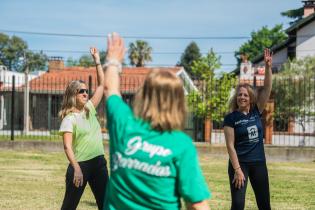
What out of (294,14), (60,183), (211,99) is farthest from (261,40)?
(60,183)

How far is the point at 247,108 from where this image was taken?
6.24 m

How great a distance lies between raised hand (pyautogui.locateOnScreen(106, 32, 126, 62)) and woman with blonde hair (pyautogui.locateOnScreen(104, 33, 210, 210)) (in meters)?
0.38

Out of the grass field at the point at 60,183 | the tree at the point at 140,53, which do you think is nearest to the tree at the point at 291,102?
the grass field at the point at 60,183

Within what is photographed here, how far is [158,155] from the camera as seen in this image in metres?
2.78

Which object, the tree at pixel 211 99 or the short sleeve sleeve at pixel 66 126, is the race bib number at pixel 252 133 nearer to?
the short sleeve sleeve at pixel 66 126

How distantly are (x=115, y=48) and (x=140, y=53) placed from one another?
74034 millimetres

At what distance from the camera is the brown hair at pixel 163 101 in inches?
109

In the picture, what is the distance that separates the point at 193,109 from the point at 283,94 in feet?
17.8

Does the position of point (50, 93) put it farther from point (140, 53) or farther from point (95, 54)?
point (140, 53)

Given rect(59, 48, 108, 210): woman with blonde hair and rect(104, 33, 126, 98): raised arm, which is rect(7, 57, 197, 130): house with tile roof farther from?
rect(104, 33, 126, 98): raised arm

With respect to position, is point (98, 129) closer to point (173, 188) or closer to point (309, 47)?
point (173, 188)

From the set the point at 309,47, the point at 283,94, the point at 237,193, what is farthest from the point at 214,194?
the point at 309,47

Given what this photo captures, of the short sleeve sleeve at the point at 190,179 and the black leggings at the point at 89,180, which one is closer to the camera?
the short sleeve sleeve at the point at 190,179

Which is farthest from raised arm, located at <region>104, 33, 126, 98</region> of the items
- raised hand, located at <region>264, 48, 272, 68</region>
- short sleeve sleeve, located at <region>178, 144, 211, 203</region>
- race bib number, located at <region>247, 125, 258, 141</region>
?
raised hand, located at <region>264, 48, 272, 68</region>
